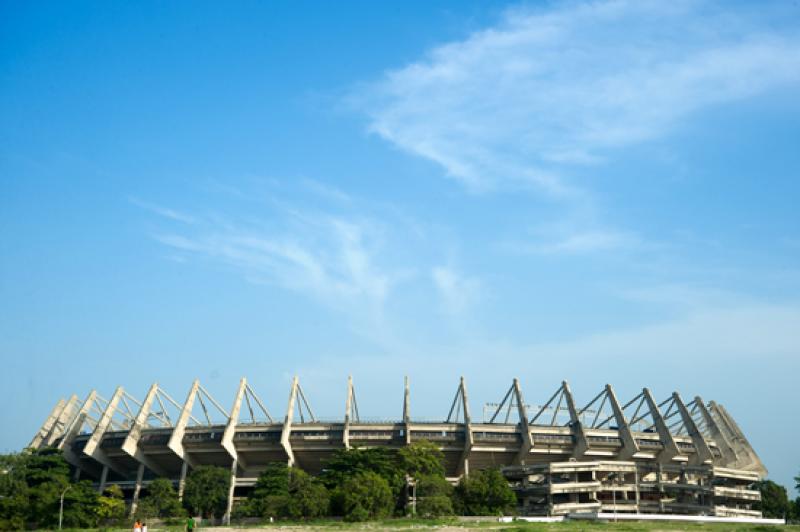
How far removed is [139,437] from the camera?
371 ft

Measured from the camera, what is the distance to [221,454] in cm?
11481

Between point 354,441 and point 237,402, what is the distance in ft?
64.2

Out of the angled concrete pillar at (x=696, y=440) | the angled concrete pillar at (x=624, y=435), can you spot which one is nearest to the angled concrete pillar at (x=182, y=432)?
the angled concrete pillar at (x=624, y=435)

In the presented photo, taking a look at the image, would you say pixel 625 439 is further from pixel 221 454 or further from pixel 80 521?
pixel 80 521

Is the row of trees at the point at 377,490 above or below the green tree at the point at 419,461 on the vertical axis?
below

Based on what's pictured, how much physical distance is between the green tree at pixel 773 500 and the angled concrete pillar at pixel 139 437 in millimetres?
99975

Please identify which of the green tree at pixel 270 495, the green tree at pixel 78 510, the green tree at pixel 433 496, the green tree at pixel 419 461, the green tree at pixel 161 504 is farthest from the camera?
the green tree at pixel 419 461

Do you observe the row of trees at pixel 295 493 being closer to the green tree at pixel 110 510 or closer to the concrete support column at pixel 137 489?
the green tree at pixel 110 510

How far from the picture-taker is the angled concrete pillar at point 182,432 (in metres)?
109

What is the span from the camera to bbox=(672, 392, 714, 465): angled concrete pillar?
118562mm

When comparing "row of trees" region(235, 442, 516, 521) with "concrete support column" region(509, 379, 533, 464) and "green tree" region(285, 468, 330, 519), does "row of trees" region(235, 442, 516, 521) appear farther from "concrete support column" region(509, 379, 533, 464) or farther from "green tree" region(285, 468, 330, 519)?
"concrete support column" region(509, 379, 533, 464)

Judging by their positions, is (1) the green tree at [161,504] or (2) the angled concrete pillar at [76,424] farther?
(2) the angled concrete pillar at [76,424]

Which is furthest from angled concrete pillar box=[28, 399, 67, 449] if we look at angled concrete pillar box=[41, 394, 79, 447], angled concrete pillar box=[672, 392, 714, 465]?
angled concrete pillar box=[672, 392, 714, 465]

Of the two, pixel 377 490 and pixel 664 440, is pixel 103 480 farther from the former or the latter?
pixel 664 440
